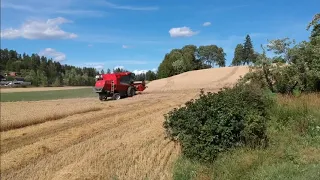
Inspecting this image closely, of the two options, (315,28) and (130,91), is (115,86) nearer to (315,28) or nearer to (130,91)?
(130,91)

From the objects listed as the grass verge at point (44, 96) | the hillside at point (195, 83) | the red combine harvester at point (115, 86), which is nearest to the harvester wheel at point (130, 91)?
the red combine harvester at point (115, 86)

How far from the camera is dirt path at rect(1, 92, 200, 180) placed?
403 inches

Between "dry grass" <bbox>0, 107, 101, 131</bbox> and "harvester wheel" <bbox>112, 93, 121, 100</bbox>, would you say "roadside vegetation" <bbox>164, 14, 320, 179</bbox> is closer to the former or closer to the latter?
"dry grass" <bbox>0, 107, 101, 131</bbox>

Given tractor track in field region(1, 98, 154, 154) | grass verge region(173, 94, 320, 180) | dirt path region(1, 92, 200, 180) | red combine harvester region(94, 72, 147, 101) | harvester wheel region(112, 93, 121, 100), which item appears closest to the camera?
grass verge region(173, 94, 320, 180)

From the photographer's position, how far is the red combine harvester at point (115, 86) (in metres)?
27.0

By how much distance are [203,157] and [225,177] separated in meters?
1.47

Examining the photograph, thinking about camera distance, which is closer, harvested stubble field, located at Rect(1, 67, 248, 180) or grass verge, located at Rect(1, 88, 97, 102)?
harvested stubble field, located at Rect(1, 67, 248, 180)

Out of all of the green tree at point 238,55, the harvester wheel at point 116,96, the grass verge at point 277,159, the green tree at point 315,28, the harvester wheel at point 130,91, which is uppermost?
the green tree at point 238,55

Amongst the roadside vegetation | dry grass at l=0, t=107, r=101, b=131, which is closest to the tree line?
dry grass at l=0, t=107, r=101, b=131

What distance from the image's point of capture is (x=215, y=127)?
9656mm

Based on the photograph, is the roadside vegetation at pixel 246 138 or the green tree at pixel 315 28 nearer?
the roadside vegetation at pixel 246 138

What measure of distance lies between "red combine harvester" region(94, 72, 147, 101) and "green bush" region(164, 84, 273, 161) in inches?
649

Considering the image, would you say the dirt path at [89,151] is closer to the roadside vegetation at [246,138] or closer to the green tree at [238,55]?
the roadside vegetation at [246,138]

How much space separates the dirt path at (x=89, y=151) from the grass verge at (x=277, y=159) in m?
1.06
